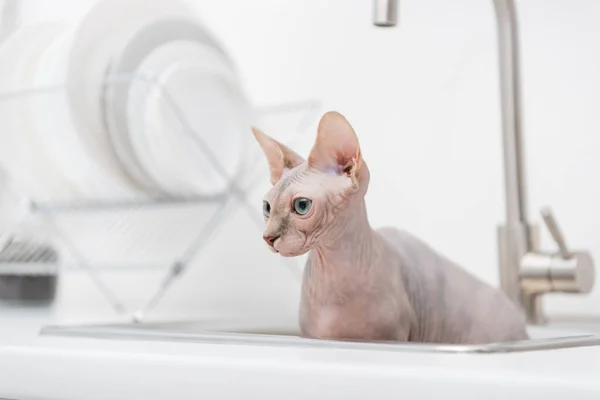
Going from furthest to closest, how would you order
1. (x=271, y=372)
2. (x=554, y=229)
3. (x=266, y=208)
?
(x=554, y=229) < (x=266, y=208) < (x=271, y=372)

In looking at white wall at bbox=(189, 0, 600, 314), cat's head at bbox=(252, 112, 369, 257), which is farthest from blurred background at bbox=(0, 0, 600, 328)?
cat's head at bbox=(252, 112, 369, 257)

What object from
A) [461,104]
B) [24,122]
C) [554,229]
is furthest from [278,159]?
[24,122]

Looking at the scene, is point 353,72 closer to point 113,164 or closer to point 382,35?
point 382,35

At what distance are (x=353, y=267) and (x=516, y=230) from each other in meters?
0.44

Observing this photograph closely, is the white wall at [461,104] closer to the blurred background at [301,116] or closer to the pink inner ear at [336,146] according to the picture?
the blurred background at [301,116]

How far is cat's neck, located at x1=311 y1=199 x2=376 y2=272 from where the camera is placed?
2.17 ft

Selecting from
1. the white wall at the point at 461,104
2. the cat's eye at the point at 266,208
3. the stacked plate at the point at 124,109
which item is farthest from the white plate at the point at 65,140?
the cat's eye at the point at 266,208

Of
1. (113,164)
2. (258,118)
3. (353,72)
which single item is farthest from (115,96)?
(353,72)

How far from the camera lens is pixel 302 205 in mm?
636

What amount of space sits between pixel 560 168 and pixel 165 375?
0.72 meters

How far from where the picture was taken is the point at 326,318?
2.20 feet

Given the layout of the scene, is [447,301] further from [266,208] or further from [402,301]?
[266,208]

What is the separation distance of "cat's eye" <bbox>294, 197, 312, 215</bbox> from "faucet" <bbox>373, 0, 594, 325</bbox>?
0.46 metres

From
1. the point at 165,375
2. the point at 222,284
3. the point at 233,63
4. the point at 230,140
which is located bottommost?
the point at 222,284
